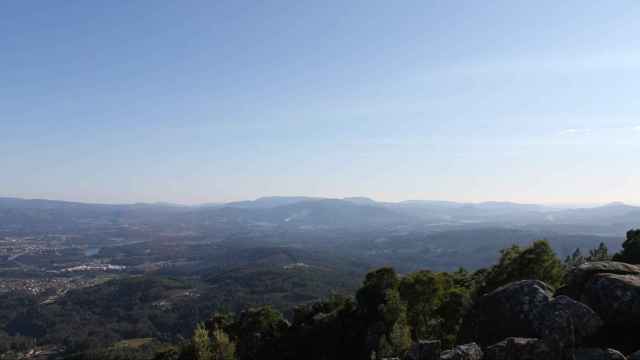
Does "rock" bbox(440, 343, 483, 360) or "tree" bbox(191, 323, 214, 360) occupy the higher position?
"rock" bbox(440, 343, 483, 360)

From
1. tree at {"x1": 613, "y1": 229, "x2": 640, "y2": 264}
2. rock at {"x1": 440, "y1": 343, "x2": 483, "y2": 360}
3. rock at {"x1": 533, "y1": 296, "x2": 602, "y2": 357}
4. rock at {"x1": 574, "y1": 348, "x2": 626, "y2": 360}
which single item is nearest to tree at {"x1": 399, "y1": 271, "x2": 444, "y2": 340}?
tree at {"x1": 613, "y1": 229, "x2": 640, "y2": 264}

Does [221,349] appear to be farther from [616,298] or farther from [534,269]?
[616,298]

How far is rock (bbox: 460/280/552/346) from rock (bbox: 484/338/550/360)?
104 inches

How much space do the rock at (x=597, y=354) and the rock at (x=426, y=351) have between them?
22.0 ft

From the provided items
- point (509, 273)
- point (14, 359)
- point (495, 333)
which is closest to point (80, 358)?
point (14, 359)

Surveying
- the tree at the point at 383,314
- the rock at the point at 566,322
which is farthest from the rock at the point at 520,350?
the tree at the point at 383,314

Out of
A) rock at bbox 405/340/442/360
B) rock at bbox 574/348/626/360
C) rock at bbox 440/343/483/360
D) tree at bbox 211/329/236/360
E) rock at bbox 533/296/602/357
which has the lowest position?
tree at bbox 211/329/236/360

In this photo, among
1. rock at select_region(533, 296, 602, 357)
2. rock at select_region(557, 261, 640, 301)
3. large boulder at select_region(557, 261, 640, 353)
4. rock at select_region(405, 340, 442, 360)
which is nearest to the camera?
rock at select_region(533, 296, 602, 357)

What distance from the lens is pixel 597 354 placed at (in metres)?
25.0

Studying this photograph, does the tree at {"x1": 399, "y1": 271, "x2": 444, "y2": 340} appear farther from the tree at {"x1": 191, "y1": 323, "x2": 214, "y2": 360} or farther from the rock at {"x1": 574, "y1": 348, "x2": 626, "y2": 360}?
the rock at {"x1": 574, "y1": 348, "x2": 626, "y2": 360}

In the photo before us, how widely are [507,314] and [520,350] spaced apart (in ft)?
16.0

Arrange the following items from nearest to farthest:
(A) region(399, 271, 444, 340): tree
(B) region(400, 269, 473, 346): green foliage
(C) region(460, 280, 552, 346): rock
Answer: (C) region(460, 280, 552, 346): rock < (B) region(400, 269, 473, 346): green foliage < (A) region(399, 271, 444, 340): tree

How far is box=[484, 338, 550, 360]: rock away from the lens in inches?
996

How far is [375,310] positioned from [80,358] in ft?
482
